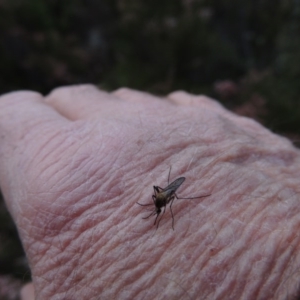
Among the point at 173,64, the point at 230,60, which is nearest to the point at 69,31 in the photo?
the point at 173,64

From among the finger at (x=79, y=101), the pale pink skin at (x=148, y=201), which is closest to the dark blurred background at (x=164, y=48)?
the finger at (x=79, y=101)

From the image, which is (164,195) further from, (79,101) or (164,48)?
(164,48)

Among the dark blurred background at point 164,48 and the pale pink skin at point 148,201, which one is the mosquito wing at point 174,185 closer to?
the pale pink skin at point 148,201

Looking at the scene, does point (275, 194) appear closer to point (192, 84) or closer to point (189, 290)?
point (189, 290)

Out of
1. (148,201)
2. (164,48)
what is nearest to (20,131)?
(148,201)

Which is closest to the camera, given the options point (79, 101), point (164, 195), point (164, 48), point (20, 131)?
point (164, 195)

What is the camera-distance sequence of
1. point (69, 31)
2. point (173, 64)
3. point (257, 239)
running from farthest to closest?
point (69, 31) → point (173, 64) → point (257, 239)
